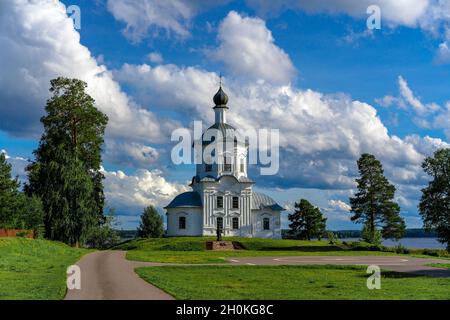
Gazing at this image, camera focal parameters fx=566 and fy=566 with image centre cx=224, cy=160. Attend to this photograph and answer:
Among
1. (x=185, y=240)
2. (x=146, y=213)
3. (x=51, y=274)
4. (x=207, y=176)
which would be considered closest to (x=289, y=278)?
(x=51, y=274)

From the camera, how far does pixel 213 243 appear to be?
5512 cm

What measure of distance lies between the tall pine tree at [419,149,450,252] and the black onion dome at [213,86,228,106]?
105 ft

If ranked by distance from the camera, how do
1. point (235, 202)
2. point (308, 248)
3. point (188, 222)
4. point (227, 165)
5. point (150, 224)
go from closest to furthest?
point (308, 248), point (188, 222), point (235, 202), point (227, 165), point (150, 224)

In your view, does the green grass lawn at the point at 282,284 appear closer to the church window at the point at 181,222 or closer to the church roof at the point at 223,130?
the church window at the point at 181,222

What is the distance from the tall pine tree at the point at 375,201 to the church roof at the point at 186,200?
61.9 feet

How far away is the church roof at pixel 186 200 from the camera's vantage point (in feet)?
222

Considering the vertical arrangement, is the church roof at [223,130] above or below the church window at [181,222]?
above

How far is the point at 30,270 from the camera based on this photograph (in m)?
27.3

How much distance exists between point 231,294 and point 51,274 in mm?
10540

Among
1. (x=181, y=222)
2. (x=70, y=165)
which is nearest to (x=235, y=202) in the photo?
(x=181, y=222)

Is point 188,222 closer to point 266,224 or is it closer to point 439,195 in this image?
point 266,224

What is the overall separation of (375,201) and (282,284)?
160ft

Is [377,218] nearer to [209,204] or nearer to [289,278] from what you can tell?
[209,204]

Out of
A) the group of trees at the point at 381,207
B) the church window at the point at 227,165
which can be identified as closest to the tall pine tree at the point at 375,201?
the group of trees at the point at 381,207
